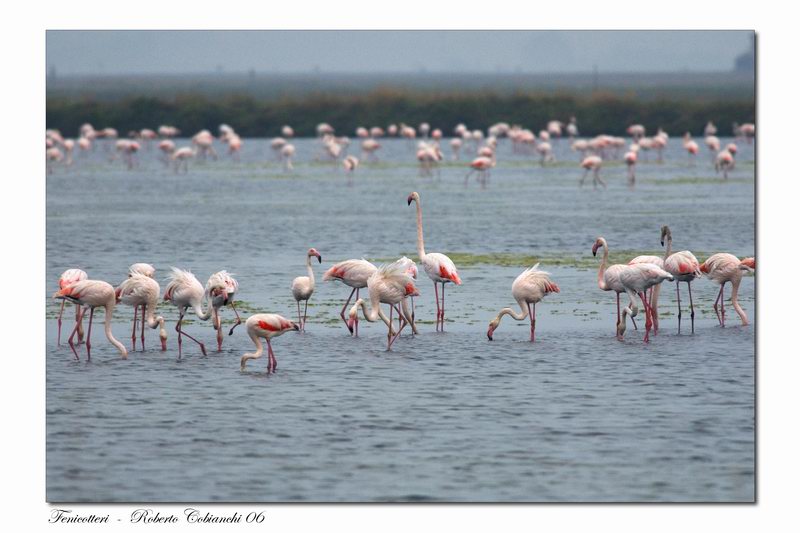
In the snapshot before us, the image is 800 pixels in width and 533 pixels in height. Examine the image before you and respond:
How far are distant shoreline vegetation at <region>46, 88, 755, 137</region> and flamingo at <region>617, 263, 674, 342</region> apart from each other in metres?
8.68

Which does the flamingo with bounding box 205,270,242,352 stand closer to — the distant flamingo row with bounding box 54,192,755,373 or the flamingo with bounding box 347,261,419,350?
the distant flamingo row with bounding box 54,192,755,373

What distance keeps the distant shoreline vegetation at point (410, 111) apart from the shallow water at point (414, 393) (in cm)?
466

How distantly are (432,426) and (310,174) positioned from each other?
72.9 ft

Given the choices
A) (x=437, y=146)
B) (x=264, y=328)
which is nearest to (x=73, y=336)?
(x=264, y=328)

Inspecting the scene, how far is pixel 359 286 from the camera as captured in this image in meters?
11.2

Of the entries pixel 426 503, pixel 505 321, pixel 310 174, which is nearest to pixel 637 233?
pixel 505 321

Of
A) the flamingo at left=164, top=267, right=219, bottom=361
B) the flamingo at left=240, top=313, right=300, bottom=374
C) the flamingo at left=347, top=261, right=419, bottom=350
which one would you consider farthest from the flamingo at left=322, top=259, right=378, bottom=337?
the flamingo at left=240, top=313, right=300, bottom=374

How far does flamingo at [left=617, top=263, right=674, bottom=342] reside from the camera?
10.4 m

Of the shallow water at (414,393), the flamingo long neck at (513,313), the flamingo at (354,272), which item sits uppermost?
the flamingo at (354,272)

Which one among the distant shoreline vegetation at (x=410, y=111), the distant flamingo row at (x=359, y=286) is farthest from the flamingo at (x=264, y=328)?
the distant shoreline vegetation at (x=410, y=111)

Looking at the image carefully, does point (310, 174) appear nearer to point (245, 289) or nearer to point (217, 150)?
point (217, 150)

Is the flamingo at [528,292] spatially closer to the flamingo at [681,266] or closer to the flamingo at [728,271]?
the flamingo at [681,266]

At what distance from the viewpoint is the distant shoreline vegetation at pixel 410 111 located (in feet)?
73.5

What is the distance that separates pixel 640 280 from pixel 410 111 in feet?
67.4
